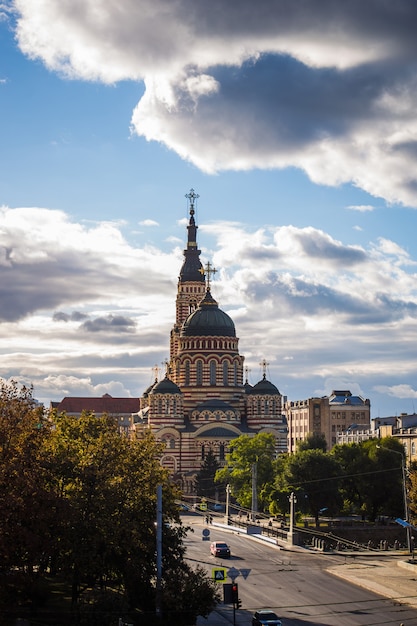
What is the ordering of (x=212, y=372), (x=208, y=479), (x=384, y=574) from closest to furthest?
(x=384, y=574) < (x=208, y=479) < (x=212, y=372)

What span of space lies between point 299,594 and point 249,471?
187ft

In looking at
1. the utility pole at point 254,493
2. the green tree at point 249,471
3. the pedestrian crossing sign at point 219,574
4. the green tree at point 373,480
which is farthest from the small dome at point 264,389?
the pedestrian crossing sign at point 219,574

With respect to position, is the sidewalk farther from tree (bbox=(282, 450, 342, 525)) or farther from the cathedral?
the cathedral

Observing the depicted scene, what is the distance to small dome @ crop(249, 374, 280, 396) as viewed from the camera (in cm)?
15650

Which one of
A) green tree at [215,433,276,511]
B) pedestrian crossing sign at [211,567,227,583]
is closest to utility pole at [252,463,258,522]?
green tree at [215,433,276,511]

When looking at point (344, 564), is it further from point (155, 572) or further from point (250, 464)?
point (250, 464)

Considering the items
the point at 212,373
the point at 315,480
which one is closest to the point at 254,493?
the point at 315,480

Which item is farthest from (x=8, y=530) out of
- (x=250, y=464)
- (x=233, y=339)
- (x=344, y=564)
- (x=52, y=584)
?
(x=233, y=339)

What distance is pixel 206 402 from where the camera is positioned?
153750 millimetres

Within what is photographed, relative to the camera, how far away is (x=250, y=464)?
395 feet

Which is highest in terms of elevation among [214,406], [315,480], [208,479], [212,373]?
[212,373]

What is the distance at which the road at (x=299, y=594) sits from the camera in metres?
55.1

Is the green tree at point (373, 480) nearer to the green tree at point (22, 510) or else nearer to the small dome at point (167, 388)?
the small dome at point (167, 388)

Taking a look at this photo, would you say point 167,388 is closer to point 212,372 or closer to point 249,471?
point 212,372
